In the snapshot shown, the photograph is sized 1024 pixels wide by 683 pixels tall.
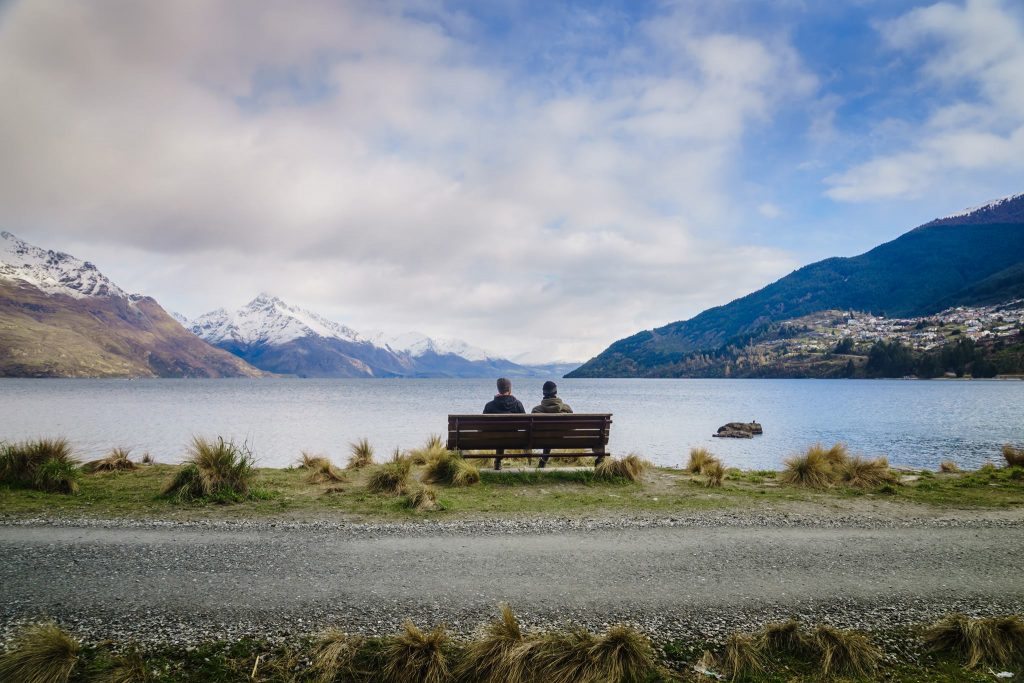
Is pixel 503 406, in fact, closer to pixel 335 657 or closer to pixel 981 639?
pixel 335 657

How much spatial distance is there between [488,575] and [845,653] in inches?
135

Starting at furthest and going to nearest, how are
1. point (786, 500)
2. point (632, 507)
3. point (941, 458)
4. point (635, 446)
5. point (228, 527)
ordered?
1. point (635, 446)
2. point (941, 458)
3. point (786, 500)
4. point (632, 507)
5. point (228, 527)

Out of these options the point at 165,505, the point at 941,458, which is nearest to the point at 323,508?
the point at 165,505

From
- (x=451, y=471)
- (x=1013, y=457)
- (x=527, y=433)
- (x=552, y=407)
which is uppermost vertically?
(x=552, y=407)

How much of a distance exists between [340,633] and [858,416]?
194 ft

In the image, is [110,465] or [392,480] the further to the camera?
[110,465]

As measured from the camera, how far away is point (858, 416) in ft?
171

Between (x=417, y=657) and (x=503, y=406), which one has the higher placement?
(x=503, y=406)

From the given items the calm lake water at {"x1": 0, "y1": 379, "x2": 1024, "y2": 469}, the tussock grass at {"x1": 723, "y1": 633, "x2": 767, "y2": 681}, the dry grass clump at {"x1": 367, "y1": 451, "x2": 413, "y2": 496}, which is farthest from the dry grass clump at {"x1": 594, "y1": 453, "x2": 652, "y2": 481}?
the calm lake water at {"x1": 0, "y1": 379, "x2": 1024, "y2": 469}

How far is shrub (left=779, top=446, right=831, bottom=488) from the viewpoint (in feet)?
37.6

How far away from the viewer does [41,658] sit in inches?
164

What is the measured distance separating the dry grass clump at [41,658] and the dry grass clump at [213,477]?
197 inches

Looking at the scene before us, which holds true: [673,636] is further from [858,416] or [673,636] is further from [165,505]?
[858,416]

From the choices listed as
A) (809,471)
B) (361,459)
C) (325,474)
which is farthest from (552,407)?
(809,471)
